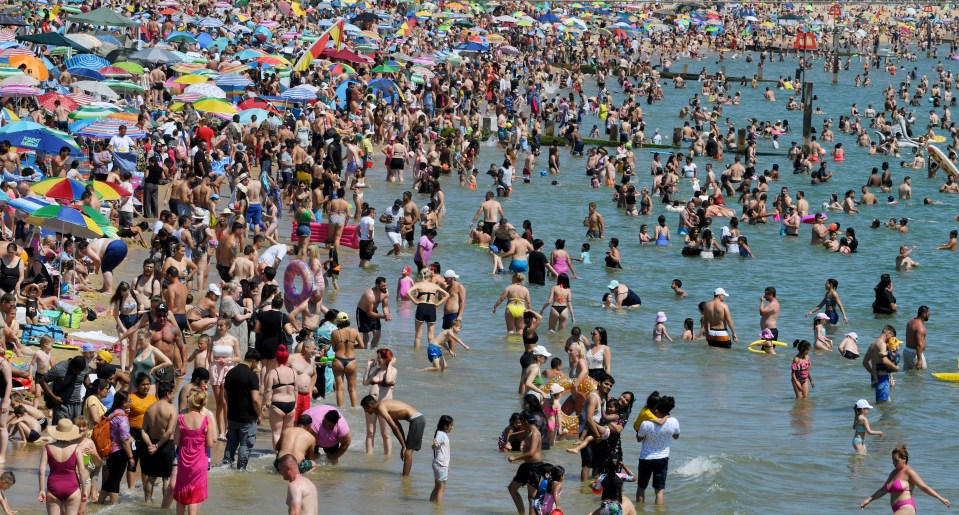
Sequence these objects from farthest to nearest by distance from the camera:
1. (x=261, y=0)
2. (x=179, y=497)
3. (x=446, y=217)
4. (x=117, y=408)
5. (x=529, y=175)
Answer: (x=261, y=0), (x=529, y=175), (x=446, y=217), (x=117, y=408), (x=179, y=497)

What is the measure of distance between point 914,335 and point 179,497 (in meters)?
11.3

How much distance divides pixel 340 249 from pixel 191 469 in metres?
13.5

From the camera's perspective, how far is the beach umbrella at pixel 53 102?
80.7 feet

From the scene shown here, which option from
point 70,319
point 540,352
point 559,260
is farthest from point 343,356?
point 559,260

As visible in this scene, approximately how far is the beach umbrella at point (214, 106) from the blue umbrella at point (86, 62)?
9.03 feet

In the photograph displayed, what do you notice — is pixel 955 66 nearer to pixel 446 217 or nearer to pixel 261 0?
pixel 261 0

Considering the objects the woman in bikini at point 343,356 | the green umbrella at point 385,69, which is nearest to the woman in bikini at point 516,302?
the woman in bikini at point 343,356

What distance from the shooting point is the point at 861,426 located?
583 inches

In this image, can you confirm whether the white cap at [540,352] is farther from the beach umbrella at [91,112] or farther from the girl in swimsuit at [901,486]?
the beach umbrella at [91,112]

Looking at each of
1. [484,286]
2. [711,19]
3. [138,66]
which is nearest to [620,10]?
[711,19]

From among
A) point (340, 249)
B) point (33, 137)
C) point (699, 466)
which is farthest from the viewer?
point (340, 249)

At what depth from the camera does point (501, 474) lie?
42.4 ft

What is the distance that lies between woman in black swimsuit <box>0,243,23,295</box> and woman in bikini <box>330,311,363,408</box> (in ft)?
13.0

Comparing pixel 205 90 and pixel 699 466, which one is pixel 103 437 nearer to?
pixel 699 466
